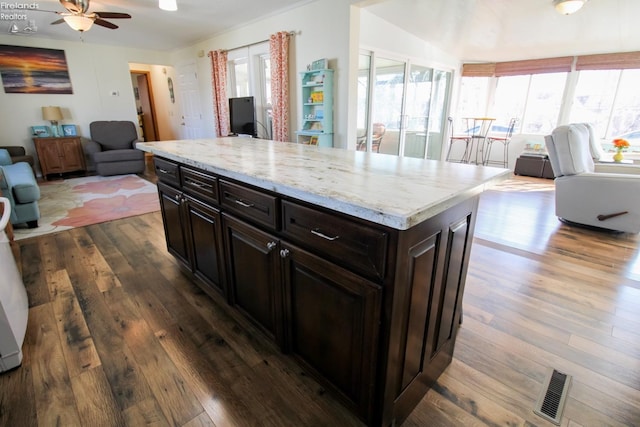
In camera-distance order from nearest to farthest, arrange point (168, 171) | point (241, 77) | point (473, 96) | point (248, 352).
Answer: point (248, 352) < point (168, 171) < point (241, 77) < point (473, 96)

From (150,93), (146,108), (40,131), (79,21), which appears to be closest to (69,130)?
(40,131)

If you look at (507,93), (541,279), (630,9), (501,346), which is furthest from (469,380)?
(507,93)

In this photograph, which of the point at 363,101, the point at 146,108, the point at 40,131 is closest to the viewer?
the point at 363,101

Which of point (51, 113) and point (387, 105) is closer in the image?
point (387, 105)

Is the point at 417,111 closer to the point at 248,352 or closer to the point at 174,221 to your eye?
the point at 174,221

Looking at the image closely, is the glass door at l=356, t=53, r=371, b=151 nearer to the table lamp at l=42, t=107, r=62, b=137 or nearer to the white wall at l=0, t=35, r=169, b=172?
the white wall at l=0, t=35, r=169, b=172

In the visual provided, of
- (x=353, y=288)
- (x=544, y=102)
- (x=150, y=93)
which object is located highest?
(x=150, y=93)

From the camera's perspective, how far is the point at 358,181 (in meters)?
1.15

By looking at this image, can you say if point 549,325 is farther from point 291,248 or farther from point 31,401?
point 31,401

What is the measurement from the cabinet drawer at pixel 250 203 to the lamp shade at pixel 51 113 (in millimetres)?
5858

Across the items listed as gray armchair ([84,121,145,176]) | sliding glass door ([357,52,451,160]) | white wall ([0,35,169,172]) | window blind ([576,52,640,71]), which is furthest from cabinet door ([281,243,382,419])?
window blind ([576,52,640,71])

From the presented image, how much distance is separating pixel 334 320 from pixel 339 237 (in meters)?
0.35

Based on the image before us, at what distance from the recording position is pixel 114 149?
6.00m

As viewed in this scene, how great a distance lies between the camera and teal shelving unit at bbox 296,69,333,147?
145 inches
